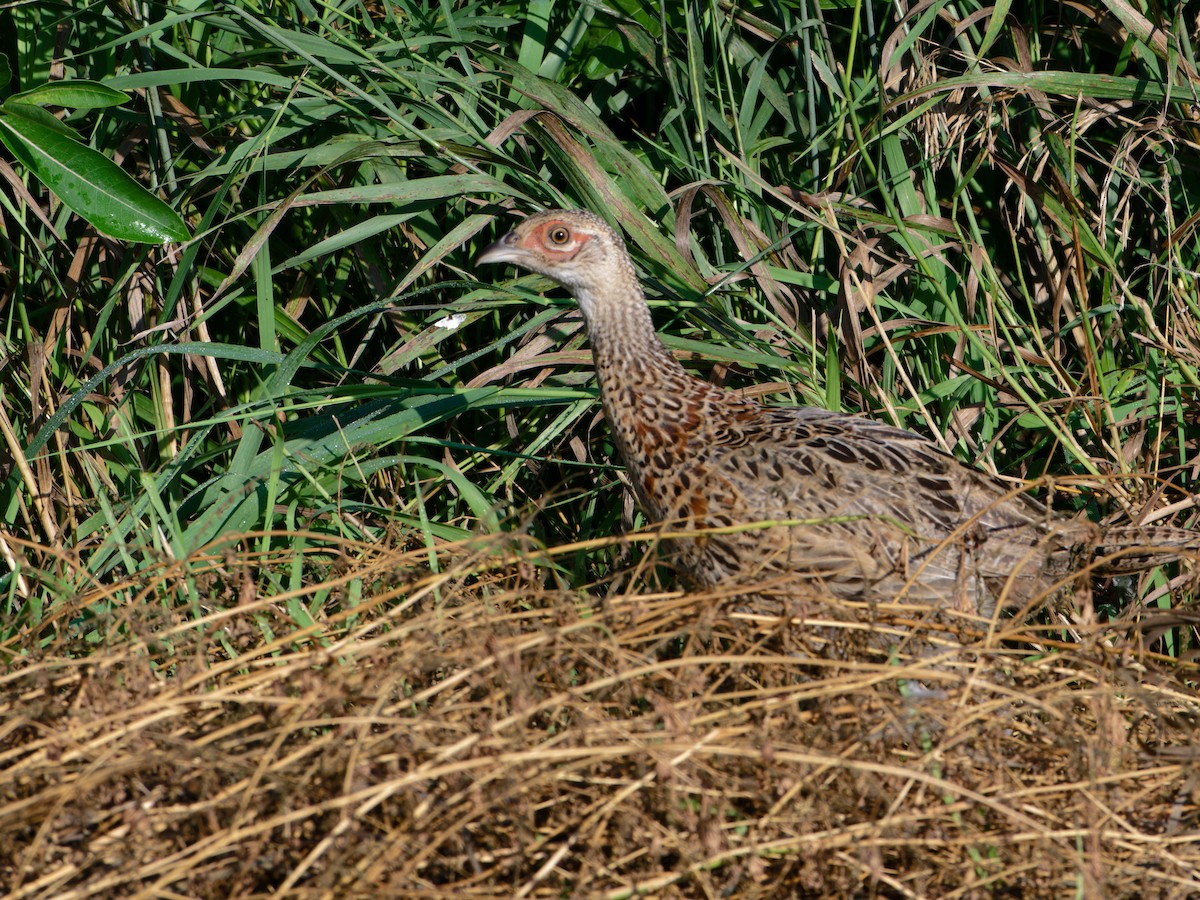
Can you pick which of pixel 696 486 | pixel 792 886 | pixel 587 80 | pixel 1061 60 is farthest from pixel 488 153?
pixel 792 886

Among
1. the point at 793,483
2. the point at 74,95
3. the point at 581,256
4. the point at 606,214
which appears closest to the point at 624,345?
the point at 581,256

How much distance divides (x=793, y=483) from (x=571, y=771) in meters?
1.31

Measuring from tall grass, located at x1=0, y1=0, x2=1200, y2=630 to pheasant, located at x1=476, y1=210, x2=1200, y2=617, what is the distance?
1.03ft

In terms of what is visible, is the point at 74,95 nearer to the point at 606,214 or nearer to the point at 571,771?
the point at 606,214

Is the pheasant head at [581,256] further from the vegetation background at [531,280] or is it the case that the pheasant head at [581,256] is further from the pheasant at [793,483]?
the vegetation background at [531,280]

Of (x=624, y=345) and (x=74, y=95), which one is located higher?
(x=74, y=95)

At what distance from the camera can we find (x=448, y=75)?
152 inches

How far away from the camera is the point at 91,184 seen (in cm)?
348

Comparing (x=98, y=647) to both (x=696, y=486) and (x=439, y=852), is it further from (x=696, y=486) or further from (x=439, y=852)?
(x=696, y=486)

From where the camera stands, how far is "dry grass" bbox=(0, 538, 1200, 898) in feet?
7.04

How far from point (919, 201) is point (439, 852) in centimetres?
282

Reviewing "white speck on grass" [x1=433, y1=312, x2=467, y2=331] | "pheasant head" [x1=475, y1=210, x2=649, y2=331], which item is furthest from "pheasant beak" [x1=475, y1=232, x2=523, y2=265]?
"white speck on grass" [x1=433, y1=312, x2=467, y2=331]

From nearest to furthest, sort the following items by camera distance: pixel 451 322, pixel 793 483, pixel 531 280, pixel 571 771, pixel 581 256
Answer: pixel 571 771 < pixel 793 483 < pixel 581 256 < pixel 451 322 < pixel 531 280

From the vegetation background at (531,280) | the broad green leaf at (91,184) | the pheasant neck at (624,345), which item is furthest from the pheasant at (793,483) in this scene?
the broad green leaf at (91,184)
